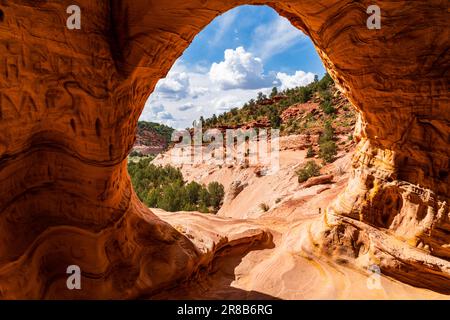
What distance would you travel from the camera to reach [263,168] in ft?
72.4

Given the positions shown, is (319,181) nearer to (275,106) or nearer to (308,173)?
(308,173)

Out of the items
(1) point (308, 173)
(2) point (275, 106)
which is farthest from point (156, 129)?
(1) point (308, 173)

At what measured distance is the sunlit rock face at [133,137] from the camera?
3980mm

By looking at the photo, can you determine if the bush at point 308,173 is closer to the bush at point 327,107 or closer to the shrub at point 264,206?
the shrub at point 264,206

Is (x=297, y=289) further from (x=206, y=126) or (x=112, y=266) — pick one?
(x=206, y=126)

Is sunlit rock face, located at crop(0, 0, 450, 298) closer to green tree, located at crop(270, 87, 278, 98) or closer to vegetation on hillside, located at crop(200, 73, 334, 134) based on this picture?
vegetation on hillside, located at crop(200, 73, 334, 134)

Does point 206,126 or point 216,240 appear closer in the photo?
point 216,240

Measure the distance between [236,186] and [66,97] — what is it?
17.4 m

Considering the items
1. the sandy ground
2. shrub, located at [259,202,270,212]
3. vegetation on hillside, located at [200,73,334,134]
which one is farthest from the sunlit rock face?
vegetation on hillside, located at [200,73,334,134]

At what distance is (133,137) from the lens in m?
5.16

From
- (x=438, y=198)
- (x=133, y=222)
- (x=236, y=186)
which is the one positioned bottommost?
(x=236, y=186)

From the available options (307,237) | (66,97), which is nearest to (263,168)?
(307,237)
